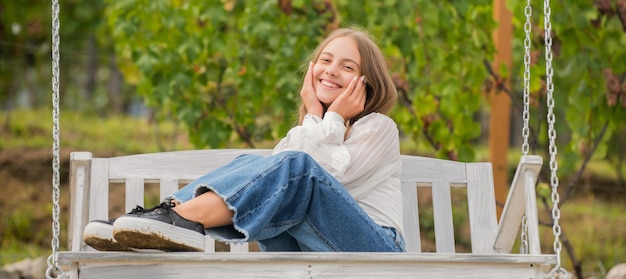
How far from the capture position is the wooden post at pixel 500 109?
182 inches

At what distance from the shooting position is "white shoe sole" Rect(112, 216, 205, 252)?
224 centimetres

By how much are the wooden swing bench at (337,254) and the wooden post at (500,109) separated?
1.35m

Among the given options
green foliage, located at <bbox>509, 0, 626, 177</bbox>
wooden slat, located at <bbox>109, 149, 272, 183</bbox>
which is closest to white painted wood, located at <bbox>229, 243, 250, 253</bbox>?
wooden slat, located at <bbox>109, 149, 272, 183</bbox>

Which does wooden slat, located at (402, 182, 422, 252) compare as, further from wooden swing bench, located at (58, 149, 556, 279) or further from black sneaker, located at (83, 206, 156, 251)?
black sneaker, located at (83, 206, 156, 251)

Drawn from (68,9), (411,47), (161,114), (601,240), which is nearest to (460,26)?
(411,47)

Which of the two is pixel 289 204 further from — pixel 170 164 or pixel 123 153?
pixel 123 153

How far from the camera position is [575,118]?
4.38 metres

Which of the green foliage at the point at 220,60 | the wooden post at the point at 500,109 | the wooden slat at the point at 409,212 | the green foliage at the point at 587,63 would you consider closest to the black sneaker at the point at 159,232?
the wooden slat at the point at 409,212

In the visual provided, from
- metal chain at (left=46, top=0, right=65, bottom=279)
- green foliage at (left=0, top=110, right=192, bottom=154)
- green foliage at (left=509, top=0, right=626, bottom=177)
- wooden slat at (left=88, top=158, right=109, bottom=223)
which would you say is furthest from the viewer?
green foliage at (left=0, top=110, right=192, bottom=154)

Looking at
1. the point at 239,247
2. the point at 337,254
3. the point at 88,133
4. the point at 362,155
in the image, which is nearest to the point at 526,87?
the point at 362,155

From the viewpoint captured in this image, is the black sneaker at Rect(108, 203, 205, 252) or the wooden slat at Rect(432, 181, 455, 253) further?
the wooden slat at Rect(432, 181, 455, 253)

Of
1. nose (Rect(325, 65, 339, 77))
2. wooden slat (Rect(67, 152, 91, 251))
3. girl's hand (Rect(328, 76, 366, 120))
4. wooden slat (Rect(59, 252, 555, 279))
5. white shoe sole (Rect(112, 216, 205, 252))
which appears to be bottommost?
wooden slat (Rect(59, 252, 555, 279))

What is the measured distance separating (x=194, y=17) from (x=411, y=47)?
1054 mm

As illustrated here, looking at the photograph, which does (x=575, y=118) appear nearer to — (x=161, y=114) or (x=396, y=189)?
(x=396, y=189)
